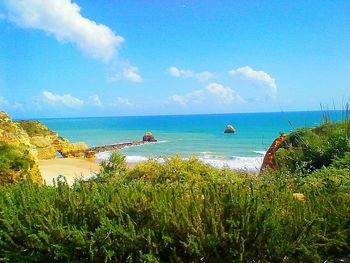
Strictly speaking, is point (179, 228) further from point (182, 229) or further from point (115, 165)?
point (115, 165)

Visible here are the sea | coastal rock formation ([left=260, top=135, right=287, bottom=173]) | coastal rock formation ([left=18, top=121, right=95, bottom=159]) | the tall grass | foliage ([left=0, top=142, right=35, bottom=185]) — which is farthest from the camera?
coastal rock formation ([left=18, top=121, right=95, bottom=159])

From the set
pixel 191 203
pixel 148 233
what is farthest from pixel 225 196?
pixel 148 233

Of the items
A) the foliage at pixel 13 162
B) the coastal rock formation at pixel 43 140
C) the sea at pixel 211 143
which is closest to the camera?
the foliage at pixel 13 162

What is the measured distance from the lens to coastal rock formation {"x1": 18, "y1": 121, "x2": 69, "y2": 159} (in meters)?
34.0

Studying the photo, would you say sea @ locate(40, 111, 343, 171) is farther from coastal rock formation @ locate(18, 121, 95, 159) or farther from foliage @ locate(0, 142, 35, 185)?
foliage @ locate(0, 142, 35, 185)

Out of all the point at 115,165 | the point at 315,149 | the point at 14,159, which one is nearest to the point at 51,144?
the point at 14,159

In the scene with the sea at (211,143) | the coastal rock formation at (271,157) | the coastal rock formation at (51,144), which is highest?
the coastal rock formation at (271,157)

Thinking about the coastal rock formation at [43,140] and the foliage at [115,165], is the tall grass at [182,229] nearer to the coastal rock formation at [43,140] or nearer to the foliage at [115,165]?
the foliage at [115,165]

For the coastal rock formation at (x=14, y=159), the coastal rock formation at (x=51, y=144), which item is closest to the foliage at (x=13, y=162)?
the coastal rock formation at (x=14, y=159)

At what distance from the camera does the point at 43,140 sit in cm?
3631

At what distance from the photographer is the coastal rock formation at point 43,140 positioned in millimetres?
34047

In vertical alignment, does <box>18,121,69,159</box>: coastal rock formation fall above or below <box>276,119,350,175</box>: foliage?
below

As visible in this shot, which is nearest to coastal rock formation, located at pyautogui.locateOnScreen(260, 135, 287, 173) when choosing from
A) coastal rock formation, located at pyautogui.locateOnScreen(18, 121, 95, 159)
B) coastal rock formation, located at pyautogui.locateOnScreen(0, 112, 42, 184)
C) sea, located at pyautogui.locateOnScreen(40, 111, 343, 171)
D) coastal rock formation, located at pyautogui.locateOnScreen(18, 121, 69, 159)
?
sea, located at pyautogui.locateOnScreen(40, 111, 343, 171)

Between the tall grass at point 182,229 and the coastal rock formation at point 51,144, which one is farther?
the coastal rock formation at point 51,144
